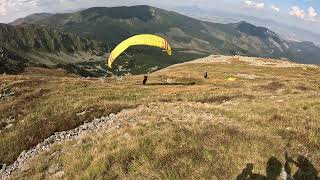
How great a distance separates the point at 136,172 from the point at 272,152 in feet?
22.2

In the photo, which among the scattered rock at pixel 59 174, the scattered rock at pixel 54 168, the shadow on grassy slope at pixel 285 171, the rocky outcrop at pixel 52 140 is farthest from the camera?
the rocky outcrop at pixel 52 140

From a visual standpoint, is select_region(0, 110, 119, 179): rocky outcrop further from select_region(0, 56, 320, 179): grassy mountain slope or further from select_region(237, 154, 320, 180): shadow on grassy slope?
select_region(237, 154, 320, 180): shadow on grassy slope

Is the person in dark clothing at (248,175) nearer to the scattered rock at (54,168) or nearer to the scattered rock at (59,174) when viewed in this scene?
the scattered rock at (59,174)

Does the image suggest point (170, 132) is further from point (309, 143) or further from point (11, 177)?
point (11, 177)

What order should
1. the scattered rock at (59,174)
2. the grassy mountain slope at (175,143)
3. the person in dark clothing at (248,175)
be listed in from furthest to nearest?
the scattered rock at (59,174) < the grassy mountain slope at (175,143) < the person in dark clothing at (248,175)

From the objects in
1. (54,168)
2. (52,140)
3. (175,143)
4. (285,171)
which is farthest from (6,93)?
(285,171)

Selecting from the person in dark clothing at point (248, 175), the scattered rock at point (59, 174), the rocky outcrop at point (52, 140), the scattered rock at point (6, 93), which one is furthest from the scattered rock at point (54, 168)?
the scattered rock at point (6, 93)

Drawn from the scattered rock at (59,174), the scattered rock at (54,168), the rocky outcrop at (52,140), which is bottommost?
the rocky outcrop at (52,140)

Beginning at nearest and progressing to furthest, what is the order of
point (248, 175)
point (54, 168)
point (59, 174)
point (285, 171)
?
point (248, 175)
point (285, 171)
point (59, 174)
point (54, 168)

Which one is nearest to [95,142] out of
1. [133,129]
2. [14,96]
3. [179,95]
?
[133,129]

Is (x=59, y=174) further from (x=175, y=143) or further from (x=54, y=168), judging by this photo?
(x=175, y=143)

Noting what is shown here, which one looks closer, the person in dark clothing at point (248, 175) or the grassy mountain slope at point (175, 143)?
the person in dark clothing at point (248, 175)

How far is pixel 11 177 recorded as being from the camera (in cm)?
2308

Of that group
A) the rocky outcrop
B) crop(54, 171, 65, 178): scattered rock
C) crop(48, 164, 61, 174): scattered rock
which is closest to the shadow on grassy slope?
crop(54, 171, 65, 178): scattered rock
